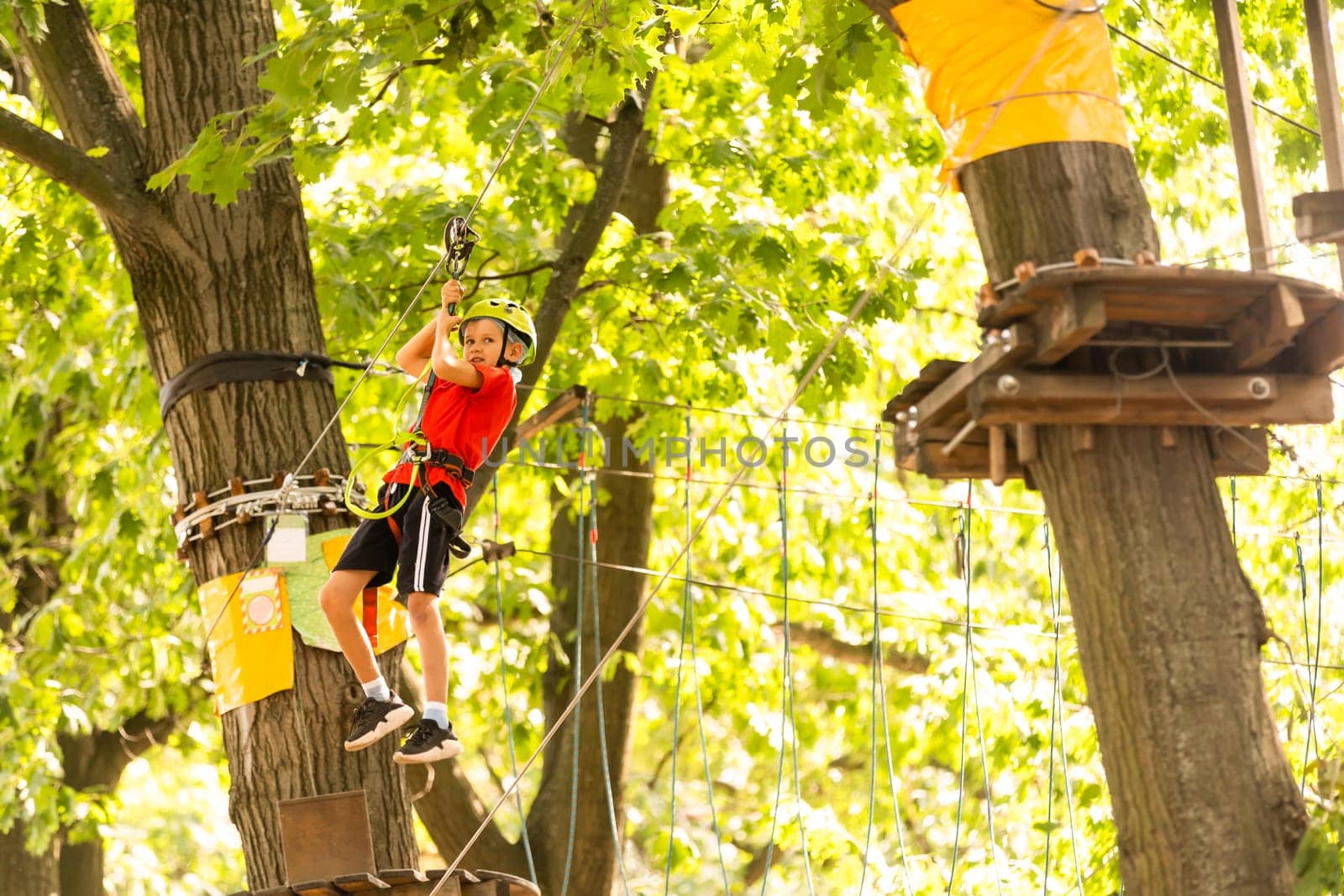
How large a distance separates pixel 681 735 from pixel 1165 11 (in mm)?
6953

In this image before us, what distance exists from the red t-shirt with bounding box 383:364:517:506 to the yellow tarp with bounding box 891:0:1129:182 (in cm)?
150

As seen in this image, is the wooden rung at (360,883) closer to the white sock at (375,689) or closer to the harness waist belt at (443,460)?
the white sock at (375,689)

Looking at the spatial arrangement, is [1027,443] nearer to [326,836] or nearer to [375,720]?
[375,720]

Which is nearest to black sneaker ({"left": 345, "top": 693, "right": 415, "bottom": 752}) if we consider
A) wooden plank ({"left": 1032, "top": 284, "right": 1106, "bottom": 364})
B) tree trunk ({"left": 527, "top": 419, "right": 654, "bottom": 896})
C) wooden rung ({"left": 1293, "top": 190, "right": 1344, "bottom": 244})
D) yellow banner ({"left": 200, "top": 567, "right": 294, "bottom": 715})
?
yellow banner ({"left": 200, "top": 567, "right": 294, "bottom": 715})

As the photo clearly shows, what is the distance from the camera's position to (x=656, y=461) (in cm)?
939

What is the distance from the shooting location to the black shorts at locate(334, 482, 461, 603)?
479 cm

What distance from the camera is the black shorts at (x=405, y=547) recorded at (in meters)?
4.79

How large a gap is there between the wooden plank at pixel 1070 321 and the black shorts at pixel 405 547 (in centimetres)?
182

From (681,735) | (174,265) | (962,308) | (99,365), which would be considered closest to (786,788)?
(681,735)

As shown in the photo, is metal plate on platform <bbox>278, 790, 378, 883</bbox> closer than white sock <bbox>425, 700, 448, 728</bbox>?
No

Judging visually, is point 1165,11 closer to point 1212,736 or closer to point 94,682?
point 1212,736

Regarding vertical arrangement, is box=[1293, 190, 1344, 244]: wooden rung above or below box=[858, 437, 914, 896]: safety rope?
above

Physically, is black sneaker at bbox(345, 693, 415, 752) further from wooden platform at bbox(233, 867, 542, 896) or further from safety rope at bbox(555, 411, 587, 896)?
safety rope at bbox(555, 411, 587, 896)

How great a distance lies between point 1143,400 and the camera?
4.00 metres
